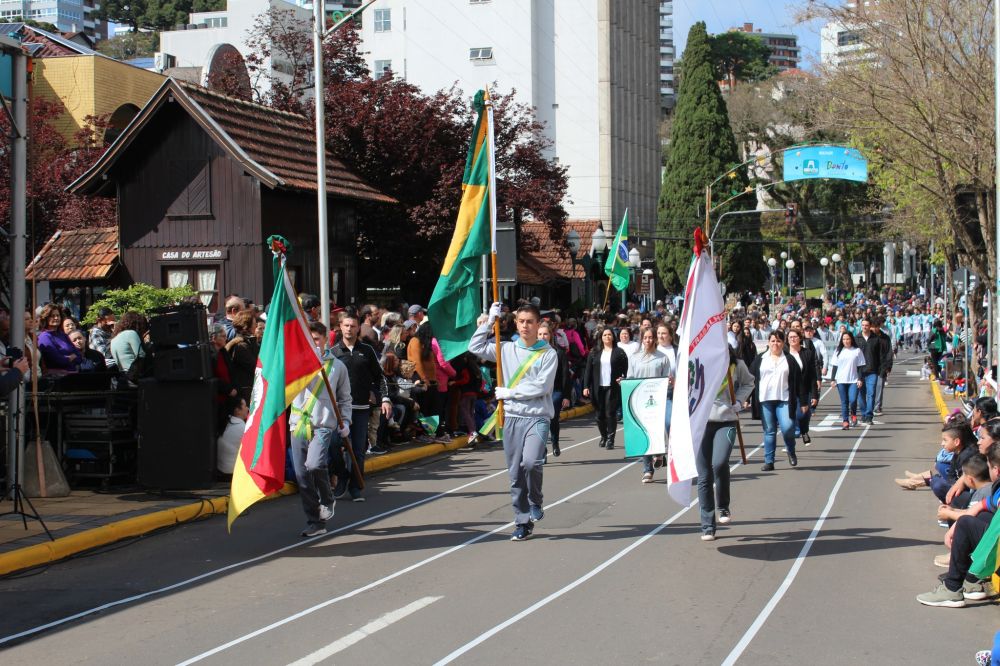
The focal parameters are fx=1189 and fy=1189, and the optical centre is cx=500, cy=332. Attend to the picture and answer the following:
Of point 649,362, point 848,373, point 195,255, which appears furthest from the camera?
point 195,255

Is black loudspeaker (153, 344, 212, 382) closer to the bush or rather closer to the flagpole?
the flagpole

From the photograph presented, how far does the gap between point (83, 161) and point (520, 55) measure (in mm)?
32375

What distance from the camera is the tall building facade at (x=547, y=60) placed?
203ft

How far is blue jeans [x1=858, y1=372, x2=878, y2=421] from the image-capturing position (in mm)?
21875

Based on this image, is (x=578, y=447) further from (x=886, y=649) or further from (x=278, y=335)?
(x=886, y=649)

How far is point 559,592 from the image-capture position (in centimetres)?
848

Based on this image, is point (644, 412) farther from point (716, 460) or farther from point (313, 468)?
point (313, 468)

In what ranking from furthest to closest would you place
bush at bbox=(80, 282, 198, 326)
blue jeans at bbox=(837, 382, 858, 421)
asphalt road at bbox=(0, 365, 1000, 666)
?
blue jeans at bbox=(837, 382, 858, 421) < bush at bbox=(80, 282, 198, 326) < asphalt road at bbox=(0, 365, 1000, 666)

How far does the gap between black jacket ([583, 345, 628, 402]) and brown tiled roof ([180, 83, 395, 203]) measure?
7898 millimetres

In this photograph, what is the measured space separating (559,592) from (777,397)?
8.24 metres

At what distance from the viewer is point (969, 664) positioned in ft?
22.2

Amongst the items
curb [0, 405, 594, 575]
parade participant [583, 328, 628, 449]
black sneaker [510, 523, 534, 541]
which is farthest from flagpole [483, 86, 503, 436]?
parade participant [583, 328, 628, 449]

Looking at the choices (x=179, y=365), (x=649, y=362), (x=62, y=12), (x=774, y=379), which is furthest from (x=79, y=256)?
(x=62, y=12)

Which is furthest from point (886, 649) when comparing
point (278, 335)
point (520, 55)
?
point (520, 55)
